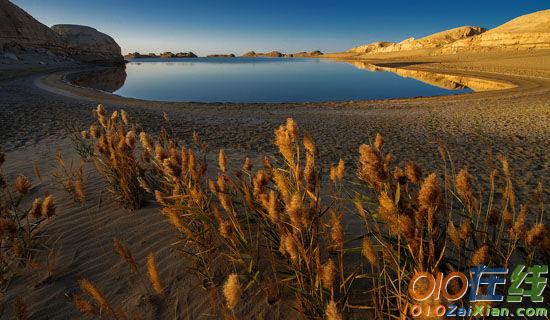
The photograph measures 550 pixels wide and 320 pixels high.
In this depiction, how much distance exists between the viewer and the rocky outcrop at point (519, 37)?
50.9 meters

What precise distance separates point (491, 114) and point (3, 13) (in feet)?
245

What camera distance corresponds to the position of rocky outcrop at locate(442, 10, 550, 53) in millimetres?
50944

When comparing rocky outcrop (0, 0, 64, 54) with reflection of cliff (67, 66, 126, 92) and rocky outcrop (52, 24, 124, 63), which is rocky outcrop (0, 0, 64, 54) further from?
rocky outcrop (52, 24, 124, 63)

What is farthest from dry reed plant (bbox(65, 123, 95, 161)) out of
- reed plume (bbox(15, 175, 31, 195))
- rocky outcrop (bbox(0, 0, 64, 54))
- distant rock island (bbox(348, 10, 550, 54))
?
distant rock island (bbox(348, 10, 550, 54))

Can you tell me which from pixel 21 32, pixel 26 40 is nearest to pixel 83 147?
pixel 26 40

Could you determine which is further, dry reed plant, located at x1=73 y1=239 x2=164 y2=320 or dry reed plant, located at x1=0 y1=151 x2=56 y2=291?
dry reed plant, located at x1=0 y1=151 x2=56 y2=291

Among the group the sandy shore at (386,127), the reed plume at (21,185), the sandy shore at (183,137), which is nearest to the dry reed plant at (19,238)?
the reed plume at (21,185)

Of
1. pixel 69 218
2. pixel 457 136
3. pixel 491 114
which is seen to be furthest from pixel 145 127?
pixel 491 114

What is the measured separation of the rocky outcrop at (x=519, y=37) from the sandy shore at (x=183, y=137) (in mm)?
48961

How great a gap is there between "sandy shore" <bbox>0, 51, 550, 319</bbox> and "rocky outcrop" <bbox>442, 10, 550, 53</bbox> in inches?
1928

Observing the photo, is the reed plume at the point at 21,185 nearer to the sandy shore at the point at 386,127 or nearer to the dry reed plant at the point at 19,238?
the dry reed plant at the point at 19,238

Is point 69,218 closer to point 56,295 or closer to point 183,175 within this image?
point 56,295

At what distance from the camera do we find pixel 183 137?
30.0 ft

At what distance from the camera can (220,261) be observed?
267 cm
